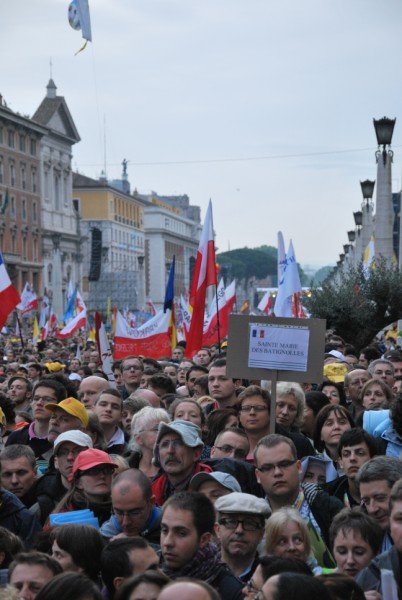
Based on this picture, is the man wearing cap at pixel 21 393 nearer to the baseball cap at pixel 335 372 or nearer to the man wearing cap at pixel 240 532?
the baseball cap at pixel 335 372

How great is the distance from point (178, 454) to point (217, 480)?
2.13ft

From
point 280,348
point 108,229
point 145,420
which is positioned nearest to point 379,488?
point 145,420

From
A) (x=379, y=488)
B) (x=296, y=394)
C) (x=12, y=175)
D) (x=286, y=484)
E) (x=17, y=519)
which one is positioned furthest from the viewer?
(x=12, y=175)

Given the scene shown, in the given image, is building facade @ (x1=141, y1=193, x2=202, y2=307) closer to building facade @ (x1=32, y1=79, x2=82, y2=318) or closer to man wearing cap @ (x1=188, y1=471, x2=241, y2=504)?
building facade @ (x1=32, y1=79, x2=82, y2=318)

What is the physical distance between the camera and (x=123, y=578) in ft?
17.0

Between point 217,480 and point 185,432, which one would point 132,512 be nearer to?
point 217,480

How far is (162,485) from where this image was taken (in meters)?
7.05

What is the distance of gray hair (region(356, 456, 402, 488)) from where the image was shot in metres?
5.93

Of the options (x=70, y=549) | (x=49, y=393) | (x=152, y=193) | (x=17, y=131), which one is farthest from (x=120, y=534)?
(x=152, y=193)

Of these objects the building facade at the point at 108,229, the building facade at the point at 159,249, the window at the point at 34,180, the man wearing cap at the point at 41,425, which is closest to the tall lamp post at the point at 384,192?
the man wearing cap at the point at 41,425

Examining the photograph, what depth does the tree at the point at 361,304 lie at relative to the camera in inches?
920

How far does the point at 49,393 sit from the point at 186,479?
8.87 ft

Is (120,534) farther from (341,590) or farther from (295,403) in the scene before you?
(295,403)

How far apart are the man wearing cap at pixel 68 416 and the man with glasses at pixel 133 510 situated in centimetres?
215
